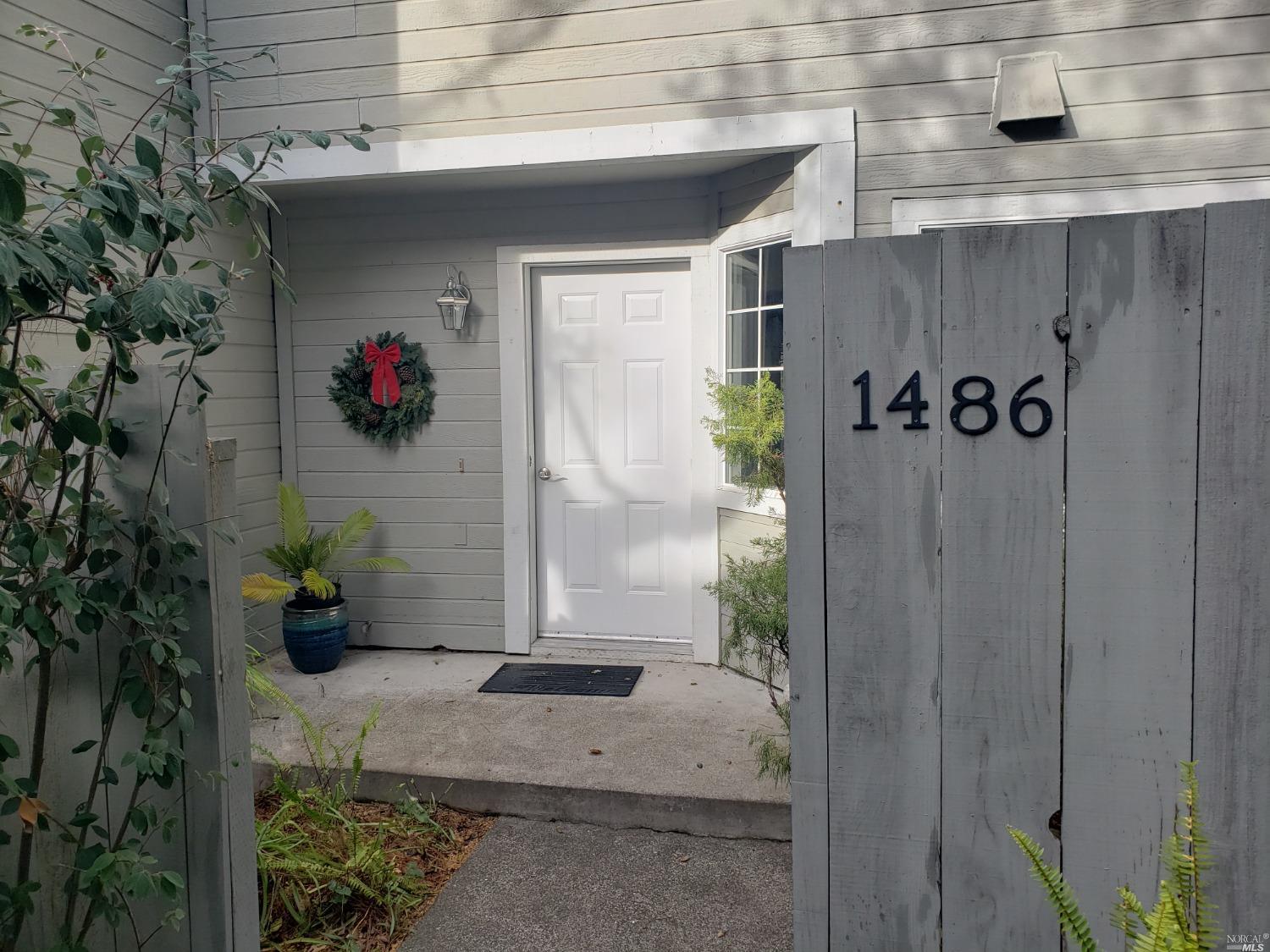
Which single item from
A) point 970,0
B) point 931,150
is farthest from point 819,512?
point 970,0

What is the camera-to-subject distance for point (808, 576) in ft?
4.70

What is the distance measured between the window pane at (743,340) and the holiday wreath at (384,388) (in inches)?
66.2

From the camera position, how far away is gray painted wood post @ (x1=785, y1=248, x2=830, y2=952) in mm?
1414

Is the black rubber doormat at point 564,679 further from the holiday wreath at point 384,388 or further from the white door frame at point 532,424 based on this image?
the holiday wreath at point 384,388

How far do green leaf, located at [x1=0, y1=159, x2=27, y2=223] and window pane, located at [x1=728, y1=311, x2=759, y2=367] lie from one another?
140 inches

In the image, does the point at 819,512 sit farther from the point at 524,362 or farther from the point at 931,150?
the point at 524,362

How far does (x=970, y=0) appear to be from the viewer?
3.79m

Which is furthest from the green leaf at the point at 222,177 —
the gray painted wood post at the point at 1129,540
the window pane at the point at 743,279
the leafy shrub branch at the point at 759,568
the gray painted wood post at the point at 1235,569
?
the window pane at the point at 743,279

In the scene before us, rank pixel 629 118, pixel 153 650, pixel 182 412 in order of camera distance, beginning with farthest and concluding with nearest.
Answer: pixel 629 118 < pixel 182 412 < pixel 153 650

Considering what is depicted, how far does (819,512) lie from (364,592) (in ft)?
14.0

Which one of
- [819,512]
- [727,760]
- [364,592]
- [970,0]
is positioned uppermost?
[970,0]

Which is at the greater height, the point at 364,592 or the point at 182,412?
the point at 182,412
